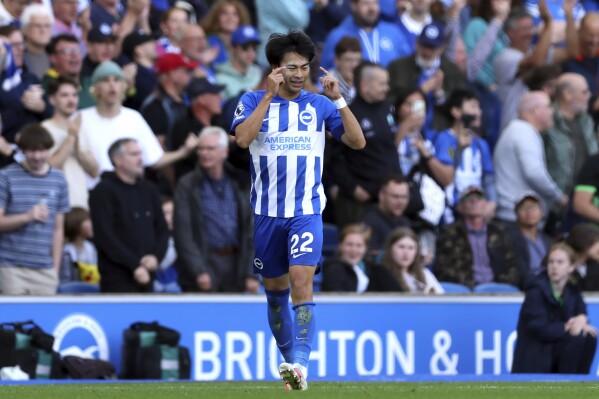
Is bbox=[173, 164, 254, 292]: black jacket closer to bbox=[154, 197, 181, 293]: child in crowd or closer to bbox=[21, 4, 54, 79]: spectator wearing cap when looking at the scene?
bbox=[154, 197, 181, 293]: child in crowd

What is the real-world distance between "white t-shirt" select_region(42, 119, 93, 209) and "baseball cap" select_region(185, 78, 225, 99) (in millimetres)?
1336

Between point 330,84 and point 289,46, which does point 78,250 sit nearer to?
point 289,46

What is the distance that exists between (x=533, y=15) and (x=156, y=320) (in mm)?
8753

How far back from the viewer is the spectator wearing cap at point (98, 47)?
16.3 meters

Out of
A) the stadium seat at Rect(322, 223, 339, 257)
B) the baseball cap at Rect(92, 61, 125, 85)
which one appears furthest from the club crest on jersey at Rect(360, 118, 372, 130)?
the baseball cap at Rect(92, 61, 125, 85)

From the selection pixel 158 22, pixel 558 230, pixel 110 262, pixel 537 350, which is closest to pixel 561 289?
pixel 537 350

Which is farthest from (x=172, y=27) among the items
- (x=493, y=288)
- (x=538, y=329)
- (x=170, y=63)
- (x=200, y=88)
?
(x=538, y=329)

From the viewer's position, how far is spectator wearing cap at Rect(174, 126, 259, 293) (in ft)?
49.3

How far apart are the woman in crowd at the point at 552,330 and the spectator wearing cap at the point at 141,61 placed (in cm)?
479

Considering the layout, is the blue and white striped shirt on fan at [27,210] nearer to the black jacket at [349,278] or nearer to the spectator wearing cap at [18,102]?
the spectator wearing cap at [18,102]

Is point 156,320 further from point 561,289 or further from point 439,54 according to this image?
point 439,54

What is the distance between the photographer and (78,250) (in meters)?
15.1

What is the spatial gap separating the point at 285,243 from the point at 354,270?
4306 mm

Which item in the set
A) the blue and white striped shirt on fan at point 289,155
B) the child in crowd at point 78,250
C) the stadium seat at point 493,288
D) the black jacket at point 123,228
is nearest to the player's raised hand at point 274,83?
the blue and white striped shirt on fan at point 289,155
